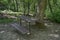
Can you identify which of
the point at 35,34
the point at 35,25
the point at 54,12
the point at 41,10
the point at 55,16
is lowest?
the point at 35,34

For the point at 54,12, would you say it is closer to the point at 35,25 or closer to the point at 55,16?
the point at 55,16

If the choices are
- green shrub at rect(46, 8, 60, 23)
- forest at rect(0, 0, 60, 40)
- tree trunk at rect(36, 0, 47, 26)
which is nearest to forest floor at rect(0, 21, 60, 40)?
forest at rect(0, 0, 60, 40)

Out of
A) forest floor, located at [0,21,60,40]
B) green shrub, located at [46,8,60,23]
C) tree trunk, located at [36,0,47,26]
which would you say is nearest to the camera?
forest floor, located at [0,21,60,40]

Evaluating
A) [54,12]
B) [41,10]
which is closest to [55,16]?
[54,12]

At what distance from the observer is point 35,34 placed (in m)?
6.74

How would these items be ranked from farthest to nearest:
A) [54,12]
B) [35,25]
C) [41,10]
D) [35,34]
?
[54,12]
[35,25]
[41,10]
[35,34]

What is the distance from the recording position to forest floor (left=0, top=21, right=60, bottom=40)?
6.37 m

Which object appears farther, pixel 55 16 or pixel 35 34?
pixel 55 16

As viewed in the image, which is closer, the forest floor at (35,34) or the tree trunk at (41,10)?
the forest floor at (35,34)

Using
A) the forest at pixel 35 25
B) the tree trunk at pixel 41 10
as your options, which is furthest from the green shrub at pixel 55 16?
the tree trunk at pixel 41 10

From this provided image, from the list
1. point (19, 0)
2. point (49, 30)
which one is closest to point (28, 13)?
point (19, 0)

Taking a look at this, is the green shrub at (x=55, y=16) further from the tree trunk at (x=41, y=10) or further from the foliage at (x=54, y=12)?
the tree trunk at (x=41, y=10)

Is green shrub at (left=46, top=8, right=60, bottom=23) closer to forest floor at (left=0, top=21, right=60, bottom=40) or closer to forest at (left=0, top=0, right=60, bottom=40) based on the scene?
forest at (left=0, top=0, right=60, bottom=40)

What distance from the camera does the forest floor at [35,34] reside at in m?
6.37
